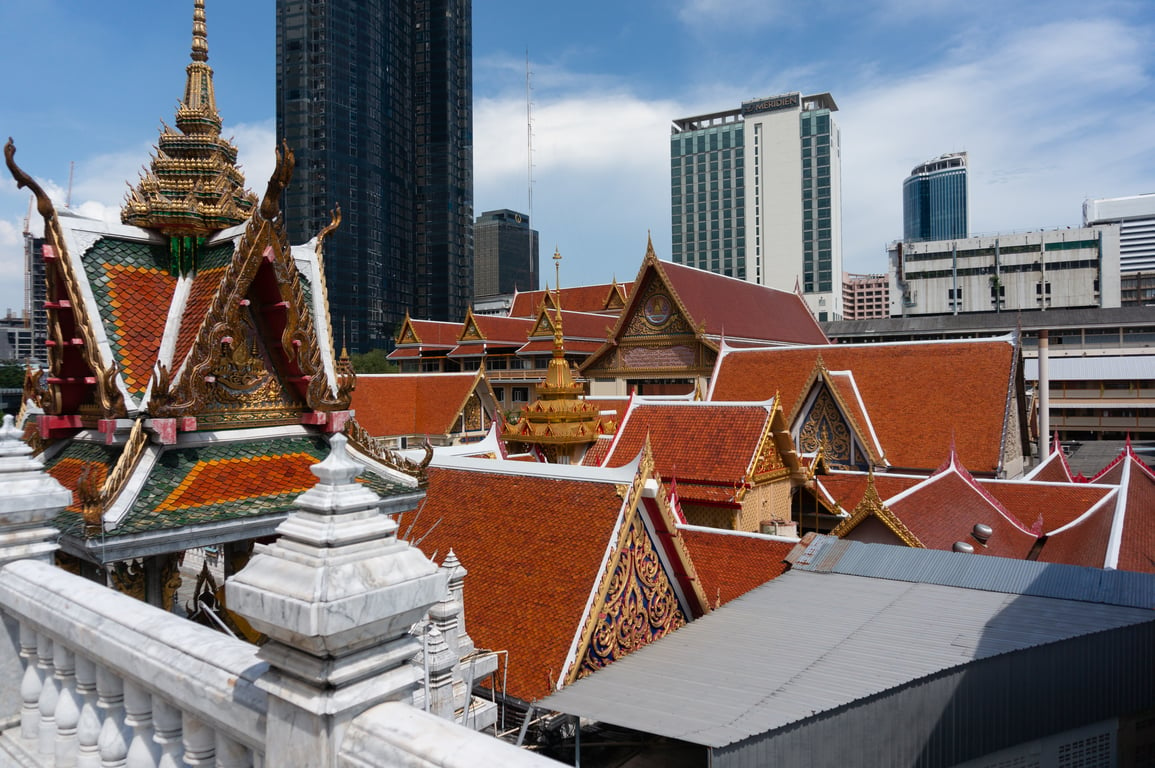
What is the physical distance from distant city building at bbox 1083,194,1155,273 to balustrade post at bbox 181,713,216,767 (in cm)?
18241

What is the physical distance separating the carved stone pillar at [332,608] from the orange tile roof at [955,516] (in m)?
9.80

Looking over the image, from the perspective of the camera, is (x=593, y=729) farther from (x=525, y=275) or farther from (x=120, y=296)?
(x=525, y=275)

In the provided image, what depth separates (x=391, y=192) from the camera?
71188 mm

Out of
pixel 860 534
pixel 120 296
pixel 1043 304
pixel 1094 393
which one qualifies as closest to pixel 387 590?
pixel 120 296

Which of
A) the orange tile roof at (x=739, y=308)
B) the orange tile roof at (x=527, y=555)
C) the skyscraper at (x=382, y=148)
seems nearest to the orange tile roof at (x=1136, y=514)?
the orange tile roof at (x=527, y=555)

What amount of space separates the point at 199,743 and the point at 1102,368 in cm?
4992

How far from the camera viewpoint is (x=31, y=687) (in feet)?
10.8

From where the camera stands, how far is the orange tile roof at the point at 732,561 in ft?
30.5

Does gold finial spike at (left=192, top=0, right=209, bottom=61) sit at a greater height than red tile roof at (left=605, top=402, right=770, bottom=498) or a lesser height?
greater

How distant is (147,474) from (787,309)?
100 ft

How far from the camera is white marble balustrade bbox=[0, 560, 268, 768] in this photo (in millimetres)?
2342

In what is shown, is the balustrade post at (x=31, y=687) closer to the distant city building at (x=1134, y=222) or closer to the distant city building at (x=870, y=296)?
the distant city building at (x=870, y=296)

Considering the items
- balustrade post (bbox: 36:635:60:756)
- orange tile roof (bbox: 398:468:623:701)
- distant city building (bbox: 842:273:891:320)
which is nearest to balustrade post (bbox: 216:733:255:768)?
balustrade post (bbox: 36:635:60:756)

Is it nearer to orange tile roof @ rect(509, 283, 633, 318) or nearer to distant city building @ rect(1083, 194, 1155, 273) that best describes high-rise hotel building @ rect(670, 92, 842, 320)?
orange tile roof @ rect(509, 283, 633, 318)
